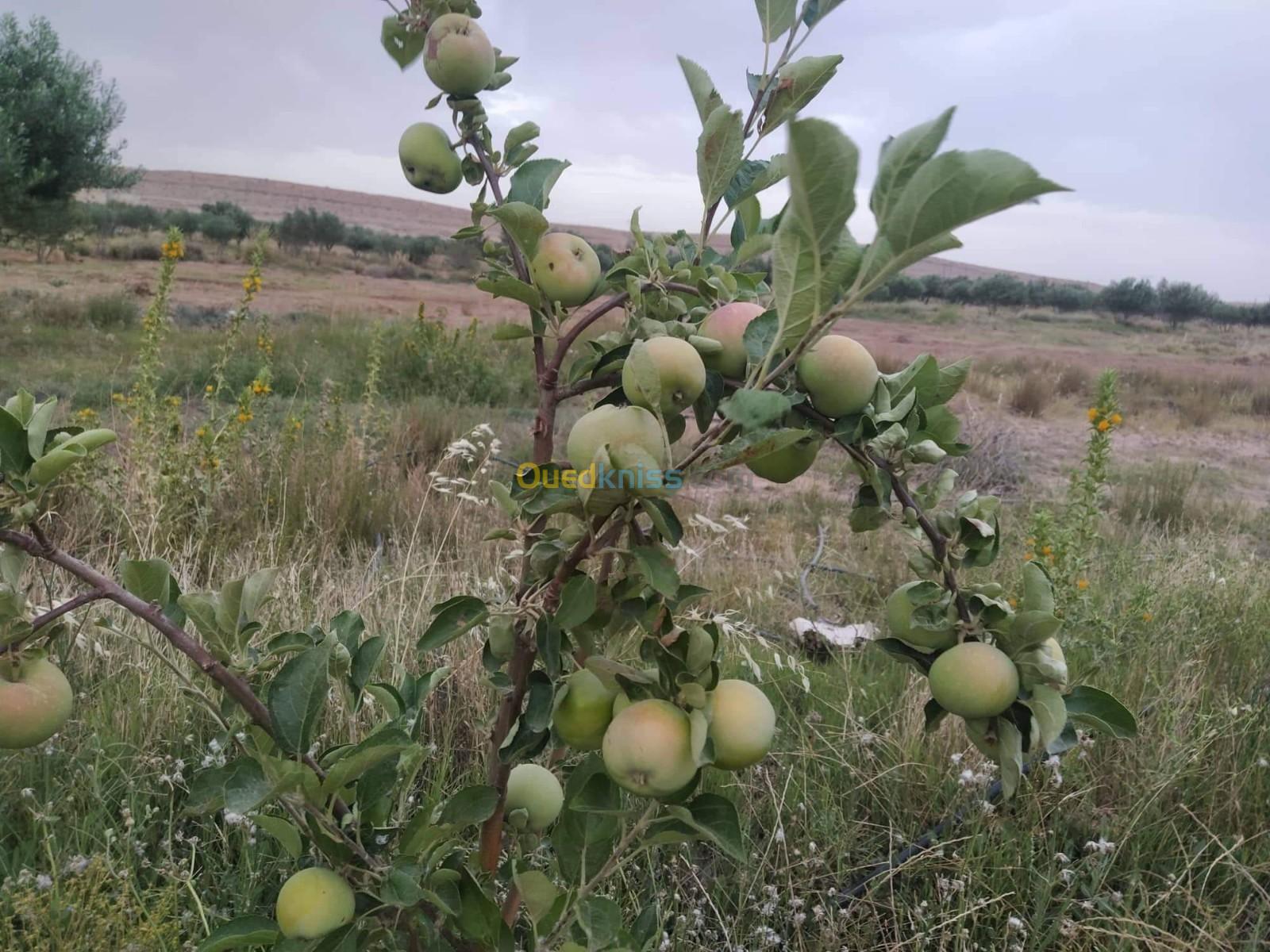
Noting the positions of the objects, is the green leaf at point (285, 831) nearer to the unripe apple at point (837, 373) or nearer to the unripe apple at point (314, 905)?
the unripe apple at point (314, 905)

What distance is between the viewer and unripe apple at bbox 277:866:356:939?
774 mm

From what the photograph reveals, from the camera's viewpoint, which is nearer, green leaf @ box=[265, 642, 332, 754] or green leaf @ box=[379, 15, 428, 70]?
green leaf @ box=[265, 642, 332, 754]

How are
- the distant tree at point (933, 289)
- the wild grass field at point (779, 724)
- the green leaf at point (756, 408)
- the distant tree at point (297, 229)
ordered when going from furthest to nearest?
the distant tree at point (933, 289)
the distant tree at point (297, 229)
the wild grass field at point (779, 724)
the green leaf at point (756, 408)

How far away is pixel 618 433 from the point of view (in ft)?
2.27

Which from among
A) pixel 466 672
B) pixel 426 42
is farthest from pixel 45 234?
pixel 426 42

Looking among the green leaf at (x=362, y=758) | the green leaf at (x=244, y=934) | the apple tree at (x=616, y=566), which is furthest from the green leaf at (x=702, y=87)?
the green leaf at (x=244, y=934)

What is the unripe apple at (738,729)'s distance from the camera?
0.74 m

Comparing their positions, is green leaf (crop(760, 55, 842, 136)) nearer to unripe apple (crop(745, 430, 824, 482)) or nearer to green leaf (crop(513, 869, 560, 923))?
unripe apple (crop(745, 430, 824, 482))

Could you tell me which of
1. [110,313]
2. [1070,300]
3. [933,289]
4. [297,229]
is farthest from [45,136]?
[1070,300]

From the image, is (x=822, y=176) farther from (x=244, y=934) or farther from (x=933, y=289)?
(x=933, y=289)

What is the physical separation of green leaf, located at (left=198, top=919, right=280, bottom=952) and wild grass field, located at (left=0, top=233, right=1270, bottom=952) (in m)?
0.43

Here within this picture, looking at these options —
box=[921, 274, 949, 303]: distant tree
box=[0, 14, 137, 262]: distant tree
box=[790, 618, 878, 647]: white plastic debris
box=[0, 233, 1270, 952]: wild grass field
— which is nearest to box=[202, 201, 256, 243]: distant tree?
box=[0, 14, 137, 262]: distant tree

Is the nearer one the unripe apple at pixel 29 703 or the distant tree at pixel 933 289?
the unripe apple at pixel 29 703

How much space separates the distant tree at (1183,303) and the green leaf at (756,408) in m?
39.1
